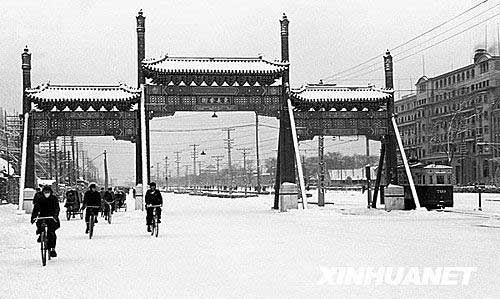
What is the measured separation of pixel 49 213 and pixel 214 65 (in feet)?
66.8

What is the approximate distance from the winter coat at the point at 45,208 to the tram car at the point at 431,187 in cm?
2273

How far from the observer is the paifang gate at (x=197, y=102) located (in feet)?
108

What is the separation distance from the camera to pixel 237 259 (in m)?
13.1

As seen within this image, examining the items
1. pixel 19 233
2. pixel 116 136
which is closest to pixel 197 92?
pixel 116 136

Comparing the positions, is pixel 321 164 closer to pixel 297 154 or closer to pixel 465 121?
pixel 297 154

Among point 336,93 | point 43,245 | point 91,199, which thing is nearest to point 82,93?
point 336,93

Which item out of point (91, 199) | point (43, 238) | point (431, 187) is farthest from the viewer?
point (431, 187)

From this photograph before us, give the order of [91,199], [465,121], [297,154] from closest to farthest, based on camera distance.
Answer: [91,199]
[297,154]
[465,121]

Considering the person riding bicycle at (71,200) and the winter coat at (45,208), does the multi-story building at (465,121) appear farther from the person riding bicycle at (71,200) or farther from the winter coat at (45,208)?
the winter coat at (45,208)

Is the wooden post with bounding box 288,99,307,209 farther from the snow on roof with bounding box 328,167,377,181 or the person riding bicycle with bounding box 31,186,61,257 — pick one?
the snow on roof with bounding box 328,167,377,181

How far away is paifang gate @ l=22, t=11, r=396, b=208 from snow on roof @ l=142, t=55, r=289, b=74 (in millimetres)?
46

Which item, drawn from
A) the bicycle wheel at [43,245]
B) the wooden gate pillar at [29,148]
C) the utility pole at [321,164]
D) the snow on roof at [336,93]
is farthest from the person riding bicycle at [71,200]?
the bicycle wheel at [43,245]

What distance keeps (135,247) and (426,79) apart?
90386 mm

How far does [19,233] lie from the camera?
848 inches
